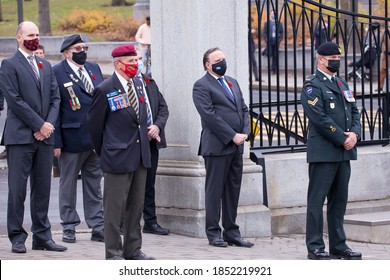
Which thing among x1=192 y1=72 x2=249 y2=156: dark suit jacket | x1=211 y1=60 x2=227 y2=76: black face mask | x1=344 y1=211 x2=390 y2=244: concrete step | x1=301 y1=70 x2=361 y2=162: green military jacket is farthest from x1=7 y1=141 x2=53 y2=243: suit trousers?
x1=344 y1=211 x2=390 y2=244: concrete step

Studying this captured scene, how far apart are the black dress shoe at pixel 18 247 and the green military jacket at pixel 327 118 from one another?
8.42 ft

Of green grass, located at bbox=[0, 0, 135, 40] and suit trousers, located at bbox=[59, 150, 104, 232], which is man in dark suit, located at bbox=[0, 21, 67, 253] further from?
green grass, located at bbox=[0, 0, 135, 40]

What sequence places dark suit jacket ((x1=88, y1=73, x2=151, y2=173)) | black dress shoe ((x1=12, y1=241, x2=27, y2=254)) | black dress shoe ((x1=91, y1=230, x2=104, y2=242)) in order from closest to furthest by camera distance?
dark suit jacket ((x1=88, y1=73, x2=151, y2=173)) → black dress shoe ((x1=12, y1=241, x2=27, y2=254)) → black dress shoe ((x1=91, y1=230, x2=104, y2=242))

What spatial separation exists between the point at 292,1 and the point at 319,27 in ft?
1.39

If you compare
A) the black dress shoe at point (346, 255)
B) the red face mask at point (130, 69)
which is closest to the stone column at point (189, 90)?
the black dress shoe at point (346, 255)

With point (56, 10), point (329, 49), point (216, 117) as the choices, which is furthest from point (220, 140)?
point (56, 10)

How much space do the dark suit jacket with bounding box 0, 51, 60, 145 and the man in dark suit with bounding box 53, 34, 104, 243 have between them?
0.63 m

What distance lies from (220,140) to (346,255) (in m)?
1.54

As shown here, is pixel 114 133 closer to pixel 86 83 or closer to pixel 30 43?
pixel 30 43

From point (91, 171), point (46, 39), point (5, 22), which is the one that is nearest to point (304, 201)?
point (91, 171)

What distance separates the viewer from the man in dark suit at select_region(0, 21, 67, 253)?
8875 mm

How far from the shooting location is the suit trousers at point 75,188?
9.79 m

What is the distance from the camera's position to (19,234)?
900 cm

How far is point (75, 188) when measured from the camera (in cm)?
988
